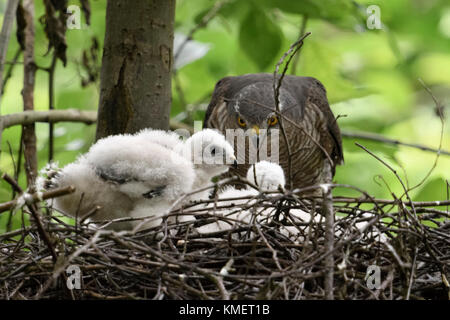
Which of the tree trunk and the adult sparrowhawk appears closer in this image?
the tree trunk

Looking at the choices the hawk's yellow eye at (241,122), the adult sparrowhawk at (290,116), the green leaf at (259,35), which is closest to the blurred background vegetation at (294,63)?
the green leaf at (259,35)

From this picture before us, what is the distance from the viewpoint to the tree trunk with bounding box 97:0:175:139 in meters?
3.35

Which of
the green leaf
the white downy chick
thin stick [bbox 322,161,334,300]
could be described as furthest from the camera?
the green leaf

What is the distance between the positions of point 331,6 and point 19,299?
274cm

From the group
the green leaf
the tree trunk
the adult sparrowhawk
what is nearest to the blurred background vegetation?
the green leaf

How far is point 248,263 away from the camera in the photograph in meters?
2.42

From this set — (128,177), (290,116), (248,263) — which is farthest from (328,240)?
(290,116)

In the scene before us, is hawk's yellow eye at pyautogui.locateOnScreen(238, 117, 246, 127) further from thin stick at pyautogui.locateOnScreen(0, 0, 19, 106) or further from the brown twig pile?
thin stick at pyautogui.locateOnScreen(0, 0, 19, 106)

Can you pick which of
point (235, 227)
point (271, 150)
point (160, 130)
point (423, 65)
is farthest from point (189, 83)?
point (423, 65)

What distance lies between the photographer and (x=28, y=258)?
253cm

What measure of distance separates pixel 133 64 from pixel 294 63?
1.60 meters

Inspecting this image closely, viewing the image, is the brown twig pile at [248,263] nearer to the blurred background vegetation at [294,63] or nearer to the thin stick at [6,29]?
the blurred background vegetation at [294,63]
